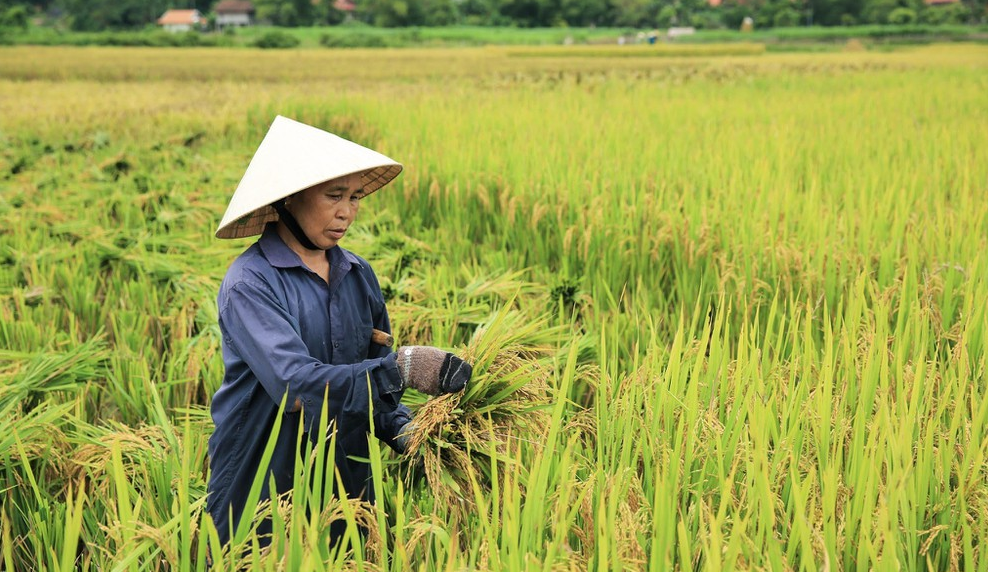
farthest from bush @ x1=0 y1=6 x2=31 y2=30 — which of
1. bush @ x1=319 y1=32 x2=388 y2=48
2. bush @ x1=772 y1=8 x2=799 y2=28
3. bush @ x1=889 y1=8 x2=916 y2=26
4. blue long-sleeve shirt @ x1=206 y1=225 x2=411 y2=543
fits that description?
bush @ x1=889 y1=8 x2=916 y2=26

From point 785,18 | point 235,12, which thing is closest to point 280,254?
point 785,18

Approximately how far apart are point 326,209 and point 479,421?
48 centimetres

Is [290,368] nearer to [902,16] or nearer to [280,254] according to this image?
[280,254]

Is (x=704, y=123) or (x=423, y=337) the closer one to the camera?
(x=423, y=337)

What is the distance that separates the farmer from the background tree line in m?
60.0

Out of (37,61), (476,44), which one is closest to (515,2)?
(476,44)

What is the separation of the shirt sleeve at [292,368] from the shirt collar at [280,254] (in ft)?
0.24

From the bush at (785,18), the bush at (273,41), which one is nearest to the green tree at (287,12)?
the bush at (273,41)

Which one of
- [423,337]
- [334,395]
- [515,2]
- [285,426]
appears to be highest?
[515,2]

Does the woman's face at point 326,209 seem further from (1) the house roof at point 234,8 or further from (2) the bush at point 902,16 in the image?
(1) the house roof at point 234,8

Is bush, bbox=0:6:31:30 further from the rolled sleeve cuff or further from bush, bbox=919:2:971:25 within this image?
bush, bbox=919:2:971:25

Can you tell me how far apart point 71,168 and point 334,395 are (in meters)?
5.67

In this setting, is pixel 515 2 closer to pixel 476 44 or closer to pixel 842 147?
pixel 476 44

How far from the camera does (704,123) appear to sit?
6938 millimetres
